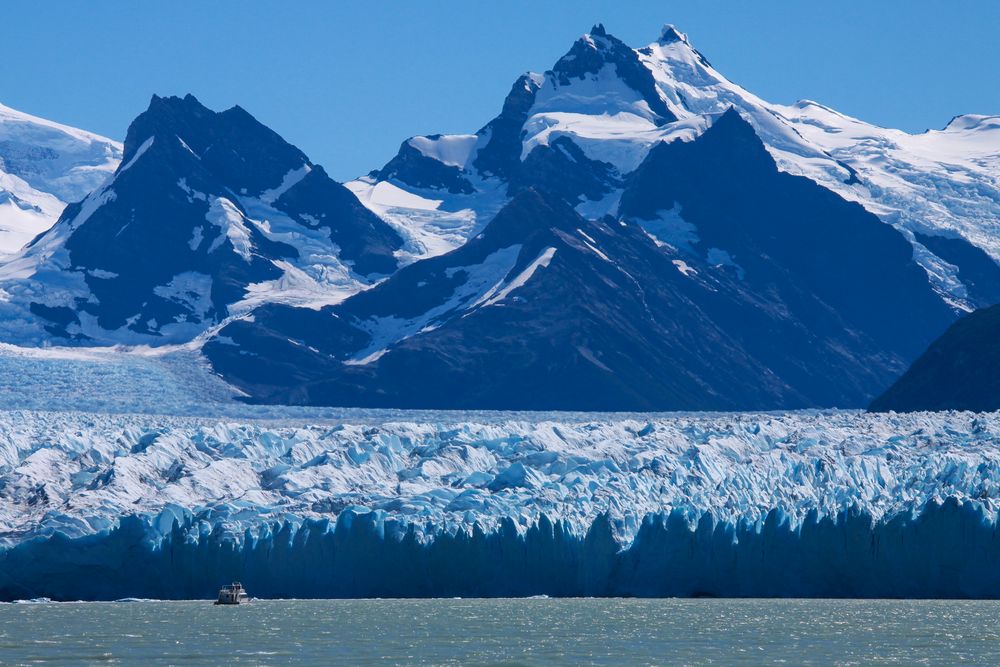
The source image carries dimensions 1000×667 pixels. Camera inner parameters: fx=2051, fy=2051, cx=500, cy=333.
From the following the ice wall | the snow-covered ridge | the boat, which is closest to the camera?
the ice wall

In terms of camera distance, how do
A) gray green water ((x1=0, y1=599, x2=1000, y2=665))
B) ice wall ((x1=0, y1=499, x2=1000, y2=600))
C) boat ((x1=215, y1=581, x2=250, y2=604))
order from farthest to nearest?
boat ((x1=215, y1=581, x2=250, y2=604))
ice wall ((x1=0, y1=499, x2=1000, y2=600))
gray green water ((x1=0, y1=599, x2=1000, y2=665))

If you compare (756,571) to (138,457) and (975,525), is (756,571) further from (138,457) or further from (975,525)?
(138,457)

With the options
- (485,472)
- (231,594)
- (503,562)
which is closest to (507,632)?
(503,562)

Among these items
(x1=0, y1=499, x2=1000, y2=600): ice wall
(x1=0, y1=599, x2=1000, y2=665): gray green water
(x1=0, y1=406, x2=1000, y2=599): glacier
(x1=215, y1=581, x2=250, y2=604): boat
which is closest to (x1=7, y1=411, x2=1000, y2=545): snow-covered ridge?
(x1=0, y1=406, x2=1000, y2=599): glacier

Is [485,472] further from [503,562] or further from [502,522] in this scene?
[502,522]

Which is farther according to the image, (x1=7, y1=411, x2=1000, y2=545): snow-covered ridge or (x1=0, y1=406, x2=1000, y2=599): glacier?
(x1=7, y1=411, x2=1000, y2=545): snow-covered ridge

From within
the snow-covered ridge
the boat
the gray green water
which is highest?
the snow-covered ridge

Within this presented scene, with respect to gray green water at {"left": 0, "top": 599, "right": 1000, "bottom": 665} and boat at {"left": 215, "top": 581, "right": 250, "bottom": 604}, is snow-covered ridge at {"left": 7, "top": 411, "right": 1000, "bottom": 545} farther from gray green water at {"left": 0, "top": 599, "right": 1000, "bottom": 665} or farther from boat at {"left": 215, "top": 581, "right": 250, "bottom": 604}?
gray green water at {"left": 0, "top": 599, "right": 1000, "bottom": 665}

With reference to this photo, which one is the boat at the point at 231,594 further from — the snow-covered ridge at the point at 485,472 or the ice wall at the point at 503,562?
the snow-covered ridge at the point at 485,472
